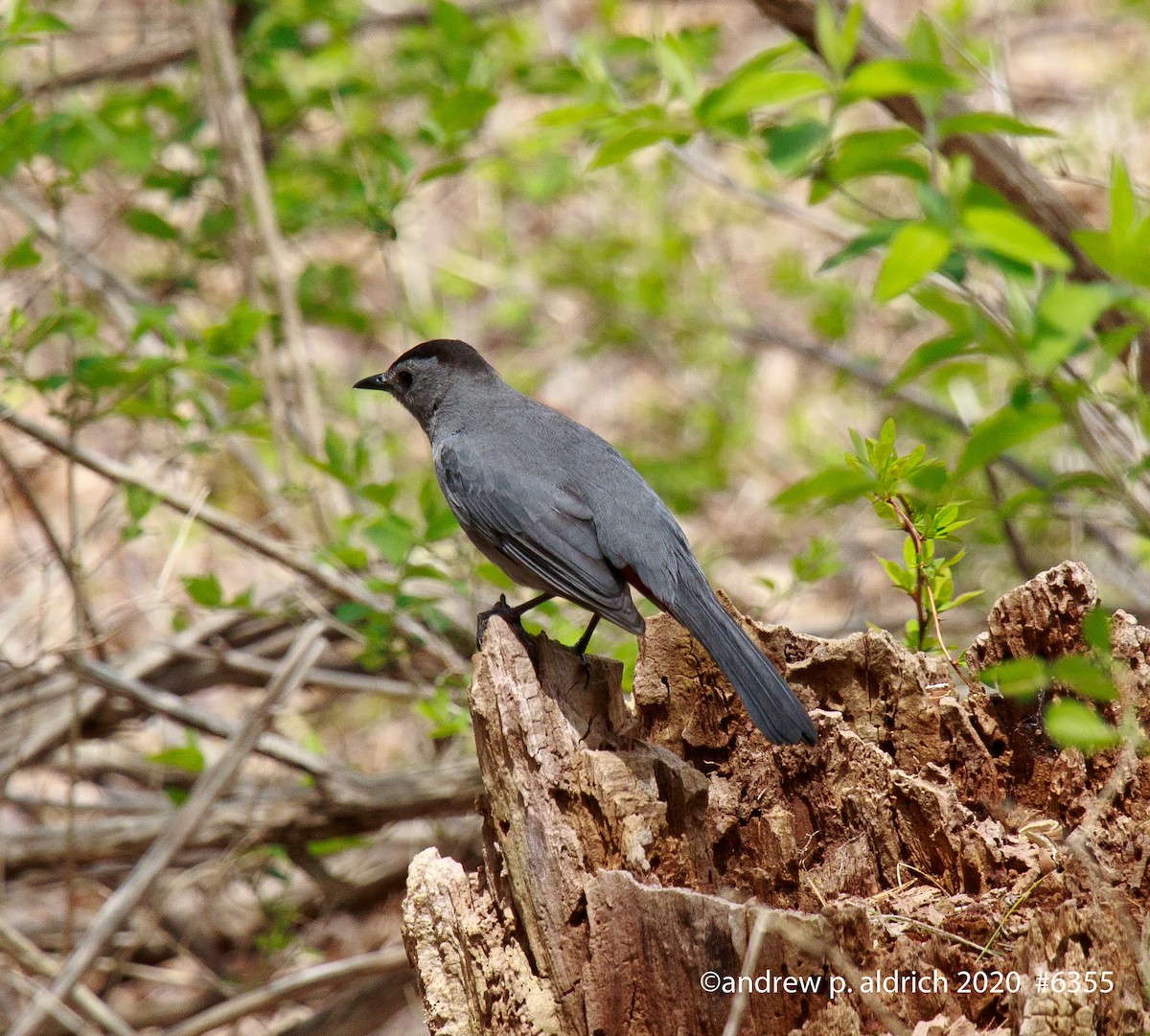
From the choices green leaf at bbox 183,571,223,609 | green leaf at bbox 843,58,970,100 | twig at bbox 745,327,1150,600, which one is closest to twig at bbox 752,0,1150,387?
twig at bbox 745,327,1150,600

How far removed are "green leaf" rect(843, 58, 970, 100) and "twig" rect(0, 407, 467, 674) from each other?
2.88 metres

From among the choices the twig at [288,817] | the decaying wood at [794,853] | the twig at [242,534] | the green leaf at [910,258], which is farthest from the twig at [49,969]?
the green leaf at [910,258]

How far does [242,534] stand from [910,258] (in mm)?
3309

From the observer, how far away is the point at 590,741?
2854 mm

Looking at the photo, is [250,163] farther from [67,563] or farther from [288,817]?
[288,817]

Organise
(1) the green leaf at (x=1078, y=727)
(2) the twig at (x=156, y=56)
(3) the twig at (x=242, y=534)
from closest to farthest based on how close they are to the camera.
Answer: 1. (1) the green leaf at (x=1078, y=727)
2. (3) the twig at (x=242, y=534)
3. (2) the twig at (x=156, y=56)

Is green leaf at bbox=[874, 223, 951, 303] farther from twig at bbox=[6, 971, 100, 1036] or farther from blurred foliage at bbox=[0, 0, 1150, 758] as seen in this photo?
twig at bbox=[6, 971, 100, 1036]

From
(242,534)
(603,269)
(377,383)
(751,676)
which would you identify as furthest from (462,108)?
(603,269)

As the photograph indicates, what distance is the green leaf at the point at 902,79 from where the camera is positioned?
6.52 ft

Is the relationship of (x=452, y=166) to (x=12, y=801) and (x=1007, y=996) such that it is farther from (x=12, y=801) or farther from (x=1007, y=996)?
(x=1007, y=996)

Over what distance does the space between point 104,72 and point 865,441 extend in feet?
→ 17.0

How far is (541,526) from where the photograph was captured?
3.84 m

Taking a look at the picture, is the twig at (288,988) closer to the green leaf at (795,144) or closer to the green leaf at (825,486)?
the green leaf at (825,486)

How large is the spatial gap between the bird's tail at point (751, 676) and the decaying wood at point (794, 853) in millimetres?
129
